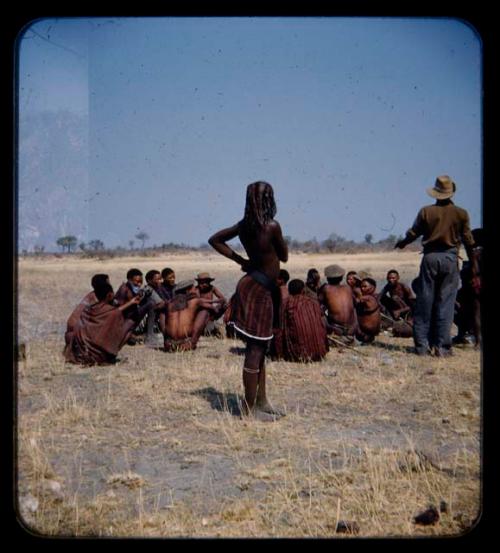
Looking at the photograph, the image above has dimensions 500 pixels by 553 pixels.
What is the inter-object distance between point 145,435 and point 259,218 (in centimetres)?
212

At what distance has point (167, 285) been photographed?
11.9 m

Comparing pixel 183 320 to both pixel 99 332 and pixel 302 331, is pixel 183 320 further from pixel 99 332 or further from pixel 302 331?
pixel 302 331

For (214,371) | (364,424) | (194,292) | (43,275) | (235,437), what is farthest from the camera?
(43,275)

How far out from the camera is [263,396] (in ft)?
22.4

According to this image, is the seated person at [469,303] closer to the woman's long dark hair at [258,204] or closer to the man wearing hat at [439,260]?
the man wearing hat at [439,260]

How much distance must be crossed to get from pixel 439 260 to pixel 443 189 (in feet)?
3.13

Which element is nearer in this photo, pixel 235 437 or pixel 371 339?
pixel 235 437

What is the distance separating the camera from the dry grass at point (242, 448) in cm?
458

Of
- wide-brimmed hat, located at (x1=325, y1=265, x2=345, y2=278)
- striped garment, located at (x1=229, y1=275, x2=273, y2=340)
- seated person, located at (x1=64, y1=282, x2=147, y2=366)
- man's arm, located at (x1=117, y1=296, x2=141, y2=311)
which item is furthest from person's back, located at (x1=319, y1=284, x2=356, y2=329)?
striped garment, located at (x1=229, y1=275, x2=273, y2=340)

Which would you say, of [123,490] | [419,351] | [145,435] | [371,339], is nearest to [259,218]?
[145,435]

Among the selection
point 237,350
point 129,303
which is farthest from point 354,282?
point 129,303

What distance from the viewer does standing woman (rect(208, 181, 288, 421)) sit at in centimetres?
644
